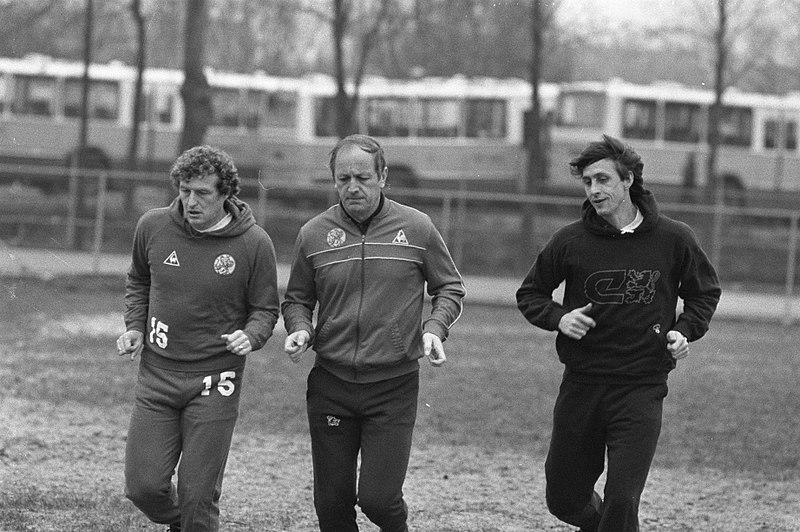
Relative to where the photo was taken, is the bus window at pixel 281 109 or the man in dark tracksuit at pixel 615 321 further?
the bus window at pixel 281 109

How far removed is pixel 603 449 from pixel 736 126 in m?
27.5

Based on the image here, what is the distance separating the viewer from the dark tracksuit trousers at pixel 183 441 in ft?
17.4

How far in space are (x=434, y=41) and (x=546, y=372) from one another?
14.9m

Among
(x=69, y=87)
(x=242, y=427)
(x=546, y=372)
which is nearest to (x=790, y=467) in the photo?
(x=242, y=427)

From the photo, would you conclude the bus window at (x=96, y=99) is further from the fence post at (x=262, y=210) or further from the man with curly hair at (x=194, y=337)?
the man with curly hair at (x=194, y=337)

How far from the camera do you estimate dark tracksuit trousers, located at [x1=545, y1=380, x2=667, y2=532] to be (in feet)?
17.3

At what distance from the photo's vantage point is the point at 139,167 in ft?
92.9

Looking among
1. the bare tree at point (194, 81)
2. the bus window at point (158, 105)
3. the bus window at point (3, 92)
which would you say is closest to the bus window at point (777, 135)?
the bus window at point (158, 105)

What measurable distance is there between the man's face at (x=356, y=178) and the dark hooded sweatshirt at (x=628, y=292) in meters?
0.81

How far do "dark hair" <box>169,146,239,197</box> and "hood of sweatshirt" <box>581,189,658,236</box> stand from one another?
1461 mm

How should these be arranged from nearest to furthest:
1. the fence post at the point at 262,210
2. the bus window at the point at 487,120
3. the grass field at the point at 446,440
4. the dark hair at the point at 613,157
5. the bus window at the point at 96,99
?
the dark hair at the point at 613,157 < the grass field at the point at 446,440 < the fence post at the point at 262,210 < the bus window at the point at 487,120 < the bus window at the point at 96,99

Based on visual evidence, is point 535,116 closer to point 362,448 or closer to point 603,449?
point 603,449

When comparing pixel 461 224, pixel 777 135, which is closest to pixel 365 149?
pixel 461 224

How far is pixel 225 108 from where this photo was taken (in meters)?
31.5
